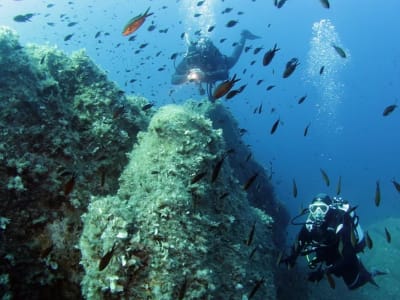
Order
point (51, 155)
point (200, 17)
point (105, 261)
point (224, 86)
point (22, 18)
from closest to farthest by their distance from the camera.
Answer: point (105, 261) → point (224, 86) → point (51, 155) → point (22, 18) → point (200, 17)

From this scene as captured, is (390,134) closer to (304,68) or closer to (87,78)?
(304,68)

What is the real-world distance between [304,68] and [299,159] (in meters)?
80.3

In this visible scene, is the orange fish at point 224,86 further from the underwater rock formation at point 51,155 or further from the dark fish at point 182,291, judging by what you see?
the dark fish at point 182,291

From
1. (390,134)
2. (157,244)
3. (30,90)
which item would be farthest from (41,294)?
(390,134)

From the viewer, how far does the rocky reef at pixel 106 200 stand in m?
3.32

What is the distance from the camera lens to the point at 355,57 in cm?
12519

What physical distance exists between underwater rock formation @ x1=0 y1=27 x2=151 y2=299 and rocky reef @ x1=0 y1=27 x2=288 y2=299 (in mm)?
14

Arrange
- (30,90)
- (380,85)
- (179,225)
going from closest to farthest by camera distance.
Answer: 1. (179,225)
2. (30,90)
3. (380,85)

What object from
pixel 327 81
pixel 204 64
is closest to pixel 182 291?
pixel 204 64

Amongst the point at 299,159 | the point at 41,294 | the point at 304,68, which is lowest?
the point at 304,68

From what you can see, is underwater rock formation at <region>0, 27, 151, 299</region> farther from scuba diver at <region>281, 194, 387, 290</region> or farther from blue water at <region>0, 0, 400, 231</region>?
blue water at <region>0, 0, 400, 231</region>

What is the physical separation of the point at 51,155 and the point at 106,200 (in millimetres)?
1466

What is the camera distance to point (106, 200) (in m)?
3.54

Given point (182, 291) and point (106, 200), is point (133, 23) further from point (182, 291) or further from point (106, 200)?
point (182, 291)
